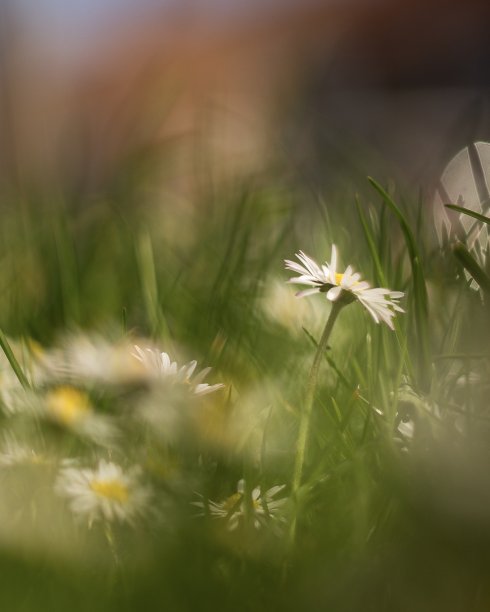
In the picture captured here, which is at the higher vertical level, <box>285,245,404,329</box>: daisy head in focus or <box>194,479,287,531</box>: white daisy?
<box>285,245,404,329</box>: daisy head in focus

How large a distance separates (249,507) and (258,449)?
7cm

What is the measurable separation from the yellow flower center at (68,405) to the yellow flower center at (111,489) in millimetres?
65

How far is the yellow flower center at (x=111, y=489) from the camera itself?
0.37 metres

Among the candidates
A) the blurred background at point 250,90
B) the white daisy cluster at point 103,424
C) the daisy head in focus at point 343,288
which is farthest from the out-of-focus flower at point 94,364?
the blurred background at point 250,90

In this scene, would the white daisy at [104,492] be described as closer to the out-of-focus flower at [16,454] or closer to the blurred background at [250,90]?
the out-of-focus flower at [16,454]

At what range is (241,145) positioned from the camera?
1.10m

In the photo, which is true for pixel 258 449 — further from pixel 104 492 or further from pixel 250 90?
pixel 250 90

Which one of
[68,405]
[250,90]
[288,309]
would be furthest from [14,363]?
[250,90]

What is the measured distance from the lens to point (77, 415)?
1.45ft

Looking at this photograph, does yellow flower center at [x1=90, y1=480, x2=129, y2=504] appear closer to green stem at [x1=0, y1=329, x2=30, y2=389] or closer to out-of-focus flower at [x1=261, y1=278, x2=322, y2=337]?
green stem at [x1=0, y1=329, x2=30, y2=389]

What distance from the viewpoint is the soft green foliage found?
31 cm

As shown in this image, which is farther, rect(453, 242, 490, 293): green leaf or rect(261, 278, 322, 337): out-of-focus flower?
rect(261, 278, 322, 337): out-of-focus flower

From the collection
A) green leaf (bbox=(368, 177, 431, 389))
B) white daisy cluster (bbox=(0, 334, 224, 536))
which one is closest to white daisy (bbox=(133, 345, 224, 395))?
white daisy cluster (bbox=(0, 334, 224, 536))

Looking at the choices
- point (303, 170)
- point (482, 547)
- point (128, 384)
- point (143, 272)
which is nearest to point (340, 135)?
point (303, 170)
